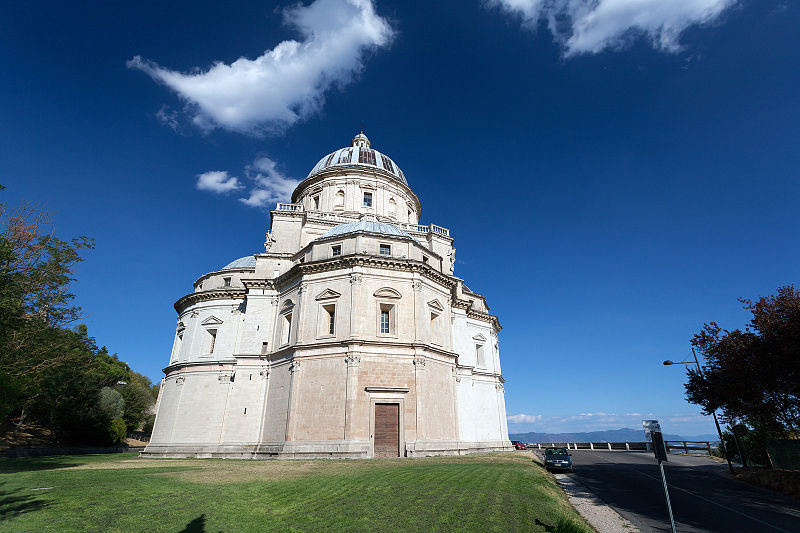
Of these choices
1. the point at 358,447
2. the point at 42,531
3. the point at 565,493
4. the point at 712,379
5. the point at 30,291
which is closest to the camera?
the point at 42,531

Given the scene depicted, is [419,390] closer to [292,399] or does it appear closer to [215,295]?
[292,399]

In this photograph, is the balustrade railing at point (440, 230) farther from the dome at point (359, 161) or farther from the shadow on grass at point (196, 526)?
the shadow on grass at point (196, 526)

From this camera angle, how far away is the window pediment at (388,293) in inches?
1099

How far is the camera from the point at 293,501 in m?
10.9

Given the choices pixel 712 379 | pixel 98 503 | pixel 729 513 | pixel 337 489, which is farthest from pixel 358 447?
pixel 712 379

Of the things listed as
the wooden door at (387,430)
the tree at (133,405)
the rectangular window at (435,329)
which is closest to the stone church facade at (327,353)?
the wooden door at (387,430)

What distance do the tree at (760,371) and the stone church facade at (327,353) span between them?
15.6 meters

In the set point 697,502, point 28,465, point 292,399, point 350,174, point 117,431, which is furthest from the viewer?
point 117,431

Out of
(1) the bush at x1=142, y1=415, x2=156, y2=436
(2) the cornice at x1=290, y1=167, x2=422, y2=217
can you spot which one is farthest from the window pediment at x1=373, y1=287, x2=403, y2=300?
(1) the bush at x1=142, y1=415, x2=156, y2=436

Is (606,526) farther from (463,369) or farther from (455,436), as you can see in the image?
(463,369)

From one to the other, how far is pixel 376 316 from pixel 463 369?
14385 mm

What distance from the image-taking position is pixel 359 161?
42969mm

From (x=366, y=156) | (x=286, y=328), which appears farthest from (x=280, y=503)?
(x=366, y=156)

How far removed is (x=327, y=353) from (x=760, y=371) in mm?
22568
